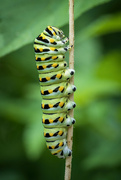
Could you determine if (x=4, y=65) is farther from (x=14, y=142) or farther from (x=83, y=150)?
(x=83, y=150)

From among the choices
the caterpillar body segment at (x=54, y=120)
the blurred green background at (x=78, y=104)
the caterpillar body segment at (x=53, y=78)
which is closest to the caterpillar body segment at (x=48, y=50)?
the caterpillar body segment at (x=53, y=78)

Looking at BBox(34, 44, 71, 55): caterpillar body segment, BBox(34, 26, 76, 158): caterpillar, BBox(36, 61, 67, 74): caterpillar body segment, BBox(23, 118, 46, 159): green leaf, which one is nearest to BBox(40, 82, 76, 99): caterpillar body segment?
BBox(34, 26, 76, 158): caterpillar

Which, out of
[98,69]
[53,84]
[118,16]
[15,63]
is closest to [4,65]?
[15,63]

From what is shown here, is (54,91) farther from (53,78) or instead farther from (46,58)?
(46,58)

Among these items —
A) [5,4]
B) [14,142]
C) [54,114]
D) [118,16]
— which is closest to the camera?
[5,4]

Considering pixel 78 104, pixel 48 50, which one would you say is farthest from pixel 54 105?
pixel 78 104

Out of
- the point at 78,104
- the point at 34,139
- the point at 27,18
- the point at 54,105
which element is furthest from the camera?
the point at 78,104
